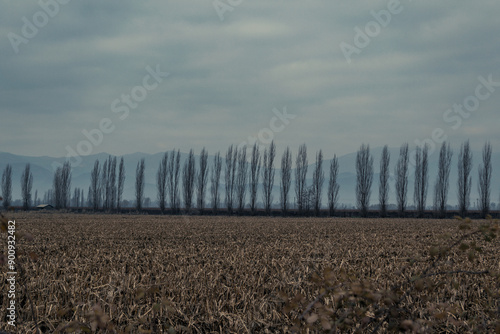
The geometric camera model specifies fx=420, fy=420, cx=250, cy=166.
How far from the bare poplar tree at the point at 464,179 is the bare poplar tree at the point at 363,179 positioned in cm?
1268

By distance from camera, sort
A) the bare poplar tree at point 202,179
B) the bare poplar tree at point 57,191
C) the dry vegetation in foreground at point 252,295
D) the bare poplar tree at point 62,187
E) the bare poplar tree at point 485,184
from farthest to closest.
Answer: the bare poplar tree at point 62,187 < the bare poplar tree at point 57,191 < the bare poplar tree at point 202,179 < the bare poplar tree at point 485,184 < the dry vegetation in foreground at point 252,295

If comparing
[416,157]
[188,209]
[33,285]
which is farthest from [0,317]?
[416,157]

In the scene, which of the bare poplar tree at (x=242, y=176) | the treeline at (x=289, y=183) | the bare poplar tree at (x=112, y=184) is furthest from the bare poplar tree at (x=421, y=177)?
the bare poplar tree at (x=112, y=184)

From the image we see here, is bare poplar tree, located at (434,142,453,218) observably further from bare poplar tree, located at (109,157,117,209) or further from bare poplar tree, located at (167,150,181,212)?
bare poplar tree, located at (109,157,117,209)

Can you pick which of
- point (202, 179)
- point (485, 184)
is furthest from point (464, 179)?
point (202, 179)

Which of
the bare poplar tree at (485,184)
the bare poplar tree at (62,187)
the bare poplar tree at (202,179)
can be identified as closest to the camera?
the bare poplar tree at (485,184)

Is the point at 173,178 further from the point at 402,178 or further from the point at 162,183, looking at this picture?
the point at 402,178

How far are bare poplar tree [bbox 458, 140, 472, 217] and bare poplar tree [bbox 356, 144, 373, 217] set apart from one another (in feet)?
41.6

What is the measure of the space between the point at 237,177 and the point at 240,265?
7025 cm

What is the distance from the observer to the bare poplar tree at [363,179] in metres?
62.2

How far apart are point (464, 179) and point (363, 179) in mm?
14570

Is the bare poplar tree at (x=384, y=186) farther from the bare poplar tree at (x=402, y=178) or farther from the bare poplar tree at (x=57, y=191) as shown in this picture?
the bare poplar tree at (x=57, y=191)

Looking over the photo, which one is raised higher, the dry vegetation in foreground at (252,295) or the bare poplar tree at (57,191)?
the bare poplar tree at (57,191)

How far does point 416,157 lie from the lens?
70.1 metres
